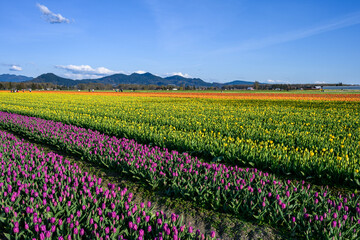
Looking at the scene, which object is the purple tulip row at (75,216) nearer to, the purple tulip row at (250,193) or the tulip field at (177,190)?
the tulip field at (177,190)

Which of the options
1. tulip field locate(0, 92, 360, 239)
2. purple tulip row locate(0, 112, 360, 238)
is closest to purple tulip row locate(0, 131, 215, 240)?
tulip field locate(0, 92, 360, 239)

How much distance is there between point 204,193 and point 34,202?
3.32 metres

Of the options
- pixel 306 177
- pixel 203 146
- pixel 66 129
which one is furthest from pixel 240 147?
pixel 66 129

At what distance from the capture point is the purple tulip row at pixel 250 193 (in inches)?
157

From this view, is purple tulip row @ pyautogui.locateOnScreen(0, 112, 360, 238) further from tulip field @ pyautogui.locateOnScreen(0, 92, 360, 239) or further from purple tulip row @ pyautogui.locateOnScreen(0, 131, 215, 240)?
purple tulip row @ pyautogui.locateOnScreen(0, 131, 215, 240)

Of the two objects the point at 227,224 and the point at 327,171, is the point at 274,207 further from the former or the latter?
the point at 327,171

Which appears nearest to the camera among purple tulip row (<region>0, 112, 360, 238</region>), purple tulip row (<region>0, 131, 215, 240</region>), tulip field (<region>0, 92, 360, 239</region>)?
purple tulip row (<region>0, 131, 215, 240</region>)

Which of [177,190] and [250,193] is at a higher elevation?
[250,193]

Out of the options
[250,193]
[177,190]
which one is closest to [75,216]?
[177,190]

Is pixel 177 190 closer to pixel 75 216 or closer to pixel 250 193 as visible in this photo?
pixel 250 193

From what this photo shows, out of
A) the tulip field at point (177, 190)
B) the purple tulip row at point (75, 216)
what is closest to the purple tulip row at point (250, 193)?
the tulip field at point (177, 190)

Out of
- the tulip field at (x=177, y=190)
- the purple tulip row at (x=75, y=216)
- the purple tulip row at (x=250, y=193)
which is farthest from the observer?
the purple tulip row at (x=250, y=193)

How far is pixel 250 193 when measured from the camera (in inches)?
190

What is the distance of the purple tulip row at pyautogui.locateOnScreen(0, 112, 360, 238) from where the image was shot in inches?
157
